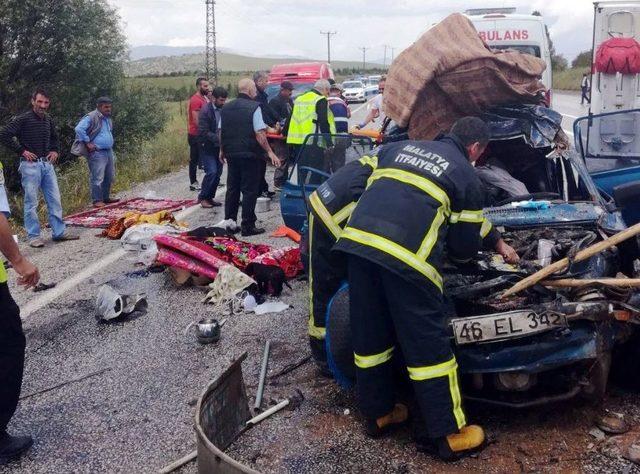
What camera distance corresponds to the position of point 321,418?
149 inches

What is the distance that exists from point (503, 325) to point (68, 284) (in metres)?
4.66

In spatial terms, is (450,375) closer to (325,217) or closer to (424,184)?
(424,184)

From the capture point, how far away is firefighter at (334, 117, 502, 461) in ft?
10.8

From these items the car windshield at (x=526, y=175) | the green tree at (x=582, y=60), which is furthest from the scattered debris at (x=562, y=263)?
the green tree at (x=582, y=60)

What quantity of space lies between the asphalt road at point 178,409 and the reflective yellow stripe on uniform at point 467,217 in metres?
1.12

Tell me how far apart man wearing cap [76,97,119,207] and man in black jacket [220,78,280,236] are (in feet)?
8.94

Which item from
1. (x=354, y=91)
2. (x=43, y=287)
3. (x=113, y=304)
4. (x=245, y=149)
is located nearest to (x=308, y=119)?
(x=245, y=149)

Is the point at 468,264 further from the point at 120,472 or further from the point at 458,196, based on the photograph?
the point at 120,472

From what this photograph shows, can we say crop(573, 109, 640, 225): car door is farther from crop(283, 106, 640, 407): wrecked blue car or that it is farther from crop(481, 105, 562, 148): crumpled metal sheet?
crop(283, 106, 640, 407): wrecked blue car

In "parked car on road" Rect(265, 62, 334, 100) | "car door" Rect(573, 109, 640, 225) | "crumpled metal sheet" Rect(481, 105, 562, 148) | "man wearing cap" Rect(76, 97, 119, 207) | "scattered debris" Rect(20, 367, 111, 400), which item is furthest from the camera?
"parked car on road" Rect(265, 62, 334, 100)

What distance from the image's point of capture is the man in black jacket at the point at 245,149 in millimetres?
8211

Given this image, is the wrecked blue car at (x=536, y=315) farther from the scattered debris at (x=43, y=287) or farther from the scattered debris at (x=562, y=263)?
the scattered debris at (x=43, y=287)

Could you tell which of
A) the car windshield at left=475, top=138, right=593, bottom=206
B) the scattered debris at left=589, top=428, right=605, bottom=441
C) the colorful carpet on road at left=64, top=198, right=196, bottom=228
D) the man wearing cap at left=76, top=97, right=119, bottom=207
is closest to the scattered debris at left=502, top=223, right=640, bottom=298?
the scattered debris at left=589, top=428, right=605, bottom=441

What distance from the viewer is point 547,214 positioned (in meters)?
4.50
